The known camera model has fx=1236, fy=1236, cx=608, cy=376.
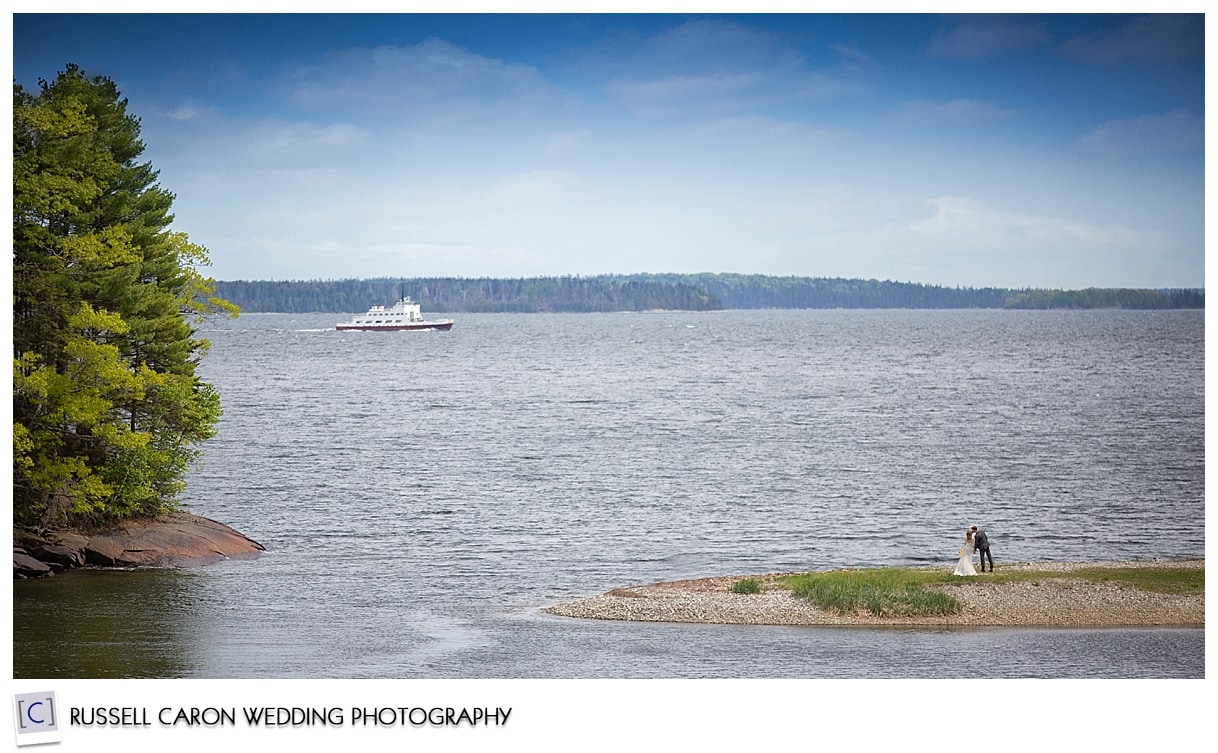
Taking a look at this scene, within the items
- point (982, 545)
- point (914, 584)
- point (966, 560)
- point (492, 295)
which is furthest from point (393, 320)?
point (914, 584)

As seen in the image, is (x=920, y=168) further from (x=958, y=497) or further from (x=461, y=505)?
(x=461, y=505)

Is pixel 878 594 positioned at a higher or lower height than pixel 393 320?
lower

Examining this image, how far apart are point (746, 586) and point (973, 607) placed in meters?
3.85

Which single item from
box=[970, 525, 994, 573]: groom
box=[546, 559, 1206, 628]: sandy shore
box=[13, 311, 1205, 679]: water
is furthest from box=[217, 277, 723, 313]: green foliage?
box=[970, 525, 994, 573]: groom

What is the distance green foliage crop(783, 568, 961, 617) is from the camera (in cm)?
1962

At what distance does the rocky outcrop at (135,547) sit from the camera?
76.5 ft

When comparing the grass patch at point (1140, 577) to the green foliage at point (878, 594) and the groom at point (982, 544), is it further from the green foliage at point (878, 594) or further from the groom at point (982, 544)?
the green foliage at point (878, 594)

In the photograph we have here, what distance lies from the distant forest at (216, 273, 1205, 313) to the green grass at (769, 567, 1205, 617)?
37.3m

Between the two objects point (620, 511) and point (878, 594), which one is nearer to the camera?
point (878, 594)
